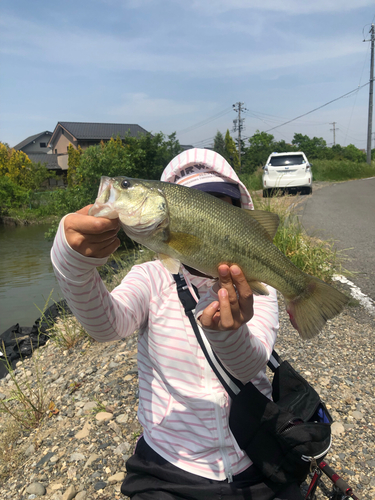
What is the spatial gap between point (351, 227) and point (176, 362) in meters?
9.34

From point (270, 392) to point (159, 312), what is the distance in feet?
2.76

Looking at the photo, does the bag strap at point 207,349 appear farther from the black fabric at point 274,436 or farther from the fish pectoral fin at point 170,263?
the fish pectoral fin at point 170,263

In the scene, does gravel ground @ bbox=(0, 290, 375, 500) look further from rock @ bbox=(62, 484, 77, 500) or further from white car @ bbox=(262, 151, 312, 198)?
white car @ bbox=(262, 151, 312, 198)

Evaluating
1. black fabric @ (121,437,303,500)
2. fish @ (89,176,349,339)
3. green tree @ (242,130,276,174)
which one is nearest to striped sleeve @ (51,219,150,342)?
fish @ (89,176,349,339)

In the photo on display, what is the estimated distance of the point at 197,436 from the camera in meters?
1.80

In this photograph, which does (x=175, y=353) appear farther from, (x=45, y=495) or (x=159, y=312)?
(x=45, y=495)

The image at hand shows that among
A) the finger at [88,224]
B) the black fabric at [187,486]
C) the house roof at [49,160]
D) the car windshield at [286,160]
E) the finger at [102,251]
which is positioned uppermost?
the house roof at [49,160]

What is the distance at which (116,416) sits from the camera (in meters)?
3.39

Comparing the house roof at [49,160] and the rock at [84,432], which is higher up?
the house roof at [49,160]

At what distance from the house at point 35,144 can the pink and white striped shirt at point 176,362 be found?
81233mm

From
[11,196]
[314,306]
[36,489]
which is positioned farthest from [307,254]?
[11,196]

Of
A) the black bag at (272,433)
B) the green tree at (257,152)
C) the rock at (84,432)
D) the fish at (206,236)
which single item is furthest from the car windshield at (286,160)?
the green tree at (257,152)

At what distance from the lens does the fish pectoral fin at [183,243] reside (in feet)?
5.38

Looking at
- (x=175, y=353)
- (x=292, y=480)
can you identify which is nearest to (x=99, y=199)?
(x=175, y=353)
